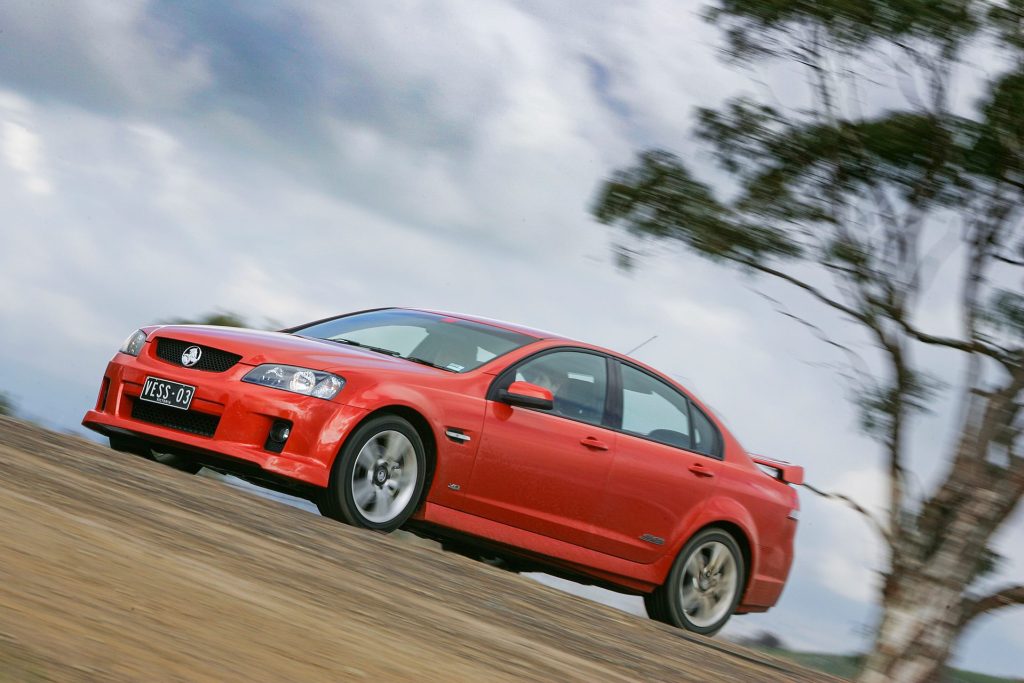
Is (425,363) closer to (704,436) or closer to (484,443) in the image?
(484,443)

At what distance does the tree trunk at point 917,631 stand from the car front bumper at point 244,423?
10114 mm

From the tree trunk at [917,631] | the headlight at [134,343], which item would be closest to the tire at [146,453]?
the headlight at [134,343]

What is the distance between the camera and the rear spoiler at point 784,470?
10.5m

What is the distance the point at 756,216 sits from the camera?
58.7 feet

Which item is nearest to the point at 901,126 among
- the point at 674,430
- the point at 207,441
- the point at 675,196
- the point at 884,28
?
the point at 884,28

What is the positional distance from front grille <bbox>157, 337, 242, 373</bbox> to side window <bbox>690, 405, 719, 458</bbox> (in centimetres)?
327

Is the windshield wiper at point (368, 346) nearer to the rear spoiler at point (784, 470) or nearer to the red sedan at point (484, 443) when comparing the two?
the red sedan at point (484, 443)

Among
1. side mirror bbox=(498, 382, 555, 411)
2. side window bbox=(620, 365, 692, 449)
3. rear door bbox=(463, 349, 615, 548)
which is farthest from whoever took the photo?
side window bbox=(620, 365, 692, 449)

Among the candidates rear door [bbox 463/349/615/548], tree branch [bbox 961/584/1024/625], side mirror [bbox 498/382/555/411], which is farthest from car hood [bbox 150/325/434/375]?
tree branch [bbox 961/584/1024/625]

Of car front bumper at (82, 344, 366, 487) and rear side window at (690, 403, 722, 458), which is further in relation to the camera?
rear side window at (690, 403, 722, 458)

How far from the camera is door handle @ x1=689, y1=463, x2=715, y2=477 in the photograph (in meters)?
9.68

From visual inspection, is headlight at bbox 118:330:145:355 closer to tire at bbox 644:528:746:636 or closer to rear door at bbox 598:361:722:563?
rear door at bbox 598:361:722:563

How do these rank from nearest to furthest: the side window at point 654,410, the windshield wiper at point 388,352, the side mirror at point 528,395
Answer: the side mirror at point 528,395 < the windshield wiper at point 388,352 < the side window at point 654,410

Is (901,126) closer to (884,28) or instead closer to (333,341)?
(884,28)
